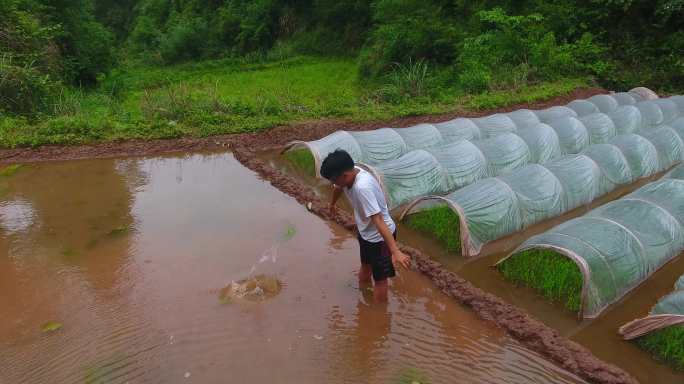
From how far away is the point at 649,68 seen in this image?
1670 cm

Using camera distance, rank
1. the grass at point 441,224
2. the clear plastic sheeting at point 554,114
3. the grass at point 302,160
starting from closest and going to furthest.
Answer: the grass at point 441,224
the grass at point 302,160
the clear plastic sheeting at point 554,114

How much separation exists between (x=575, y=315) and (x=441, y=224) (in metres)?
2.15

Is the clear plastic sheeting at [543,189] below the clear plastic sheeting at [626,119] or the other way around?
below

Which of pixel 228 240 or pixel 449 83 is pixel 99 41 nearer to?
pixel 449 83

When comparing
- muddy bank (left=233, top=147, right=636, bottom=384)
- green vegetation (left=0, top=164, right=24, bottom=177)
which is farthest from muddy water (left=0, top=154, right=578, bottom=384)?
green vegetation (left=0, top=164, right=24, bottom=177)

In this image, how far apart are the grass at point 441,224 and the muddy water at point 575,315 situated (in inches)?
4.0

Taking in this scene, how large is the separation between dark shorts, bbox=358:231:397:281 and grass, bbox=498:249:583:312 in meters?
1.94

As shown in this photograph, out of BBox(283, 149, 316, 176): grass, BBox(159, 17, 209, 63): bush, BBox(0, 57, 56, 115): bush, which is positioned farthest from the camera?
BBox(159, 17, 209, 63): bush

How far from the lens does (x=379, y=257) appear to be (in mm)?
4555

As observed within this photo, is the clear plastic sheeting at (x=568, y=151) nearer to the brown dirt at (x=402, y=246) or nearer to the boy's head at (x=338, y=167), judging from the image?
the brown dirt at (x=402, y=246)

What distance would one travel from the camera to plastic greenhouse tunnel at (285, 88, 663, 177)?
878 cm

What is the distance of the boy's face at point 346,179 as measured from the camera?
4086 mm

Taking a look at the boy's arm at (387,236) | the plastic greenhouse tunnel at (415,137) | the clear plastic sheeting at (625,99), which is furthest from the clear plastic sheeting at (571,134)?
the boy's arm at (387,236)

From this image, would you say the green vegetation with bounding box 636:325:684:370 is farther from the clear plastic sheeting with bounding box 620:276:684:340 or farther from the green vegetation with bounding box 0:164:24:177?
the green vegetation with bounding box 0:164:24:177
